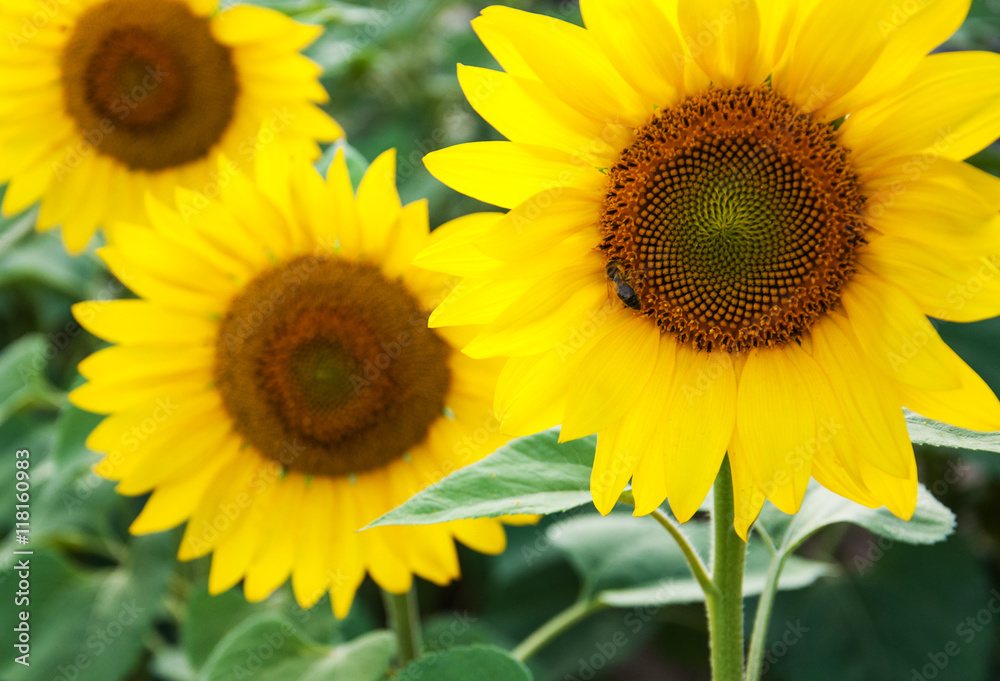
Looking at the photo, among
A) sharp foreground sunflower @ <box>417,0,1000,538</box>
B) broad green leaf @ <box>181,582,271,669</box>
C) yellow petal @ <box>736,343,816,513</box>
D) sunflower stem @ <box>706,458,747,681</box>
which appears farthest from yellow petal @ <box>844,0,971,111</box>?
broad green leaf @ <box>181,582,271,669</box>

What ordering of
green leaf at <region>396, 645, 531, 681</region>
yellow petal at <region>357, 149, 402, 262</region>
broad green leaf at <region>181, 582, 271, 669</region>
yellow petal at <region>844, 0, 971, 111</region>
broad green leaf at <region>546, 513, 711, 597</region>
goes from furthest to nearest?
broad green leaf at <region>181, 582, 271, 669</region>, broad green leaf at <region>546, 513, 711, 597</region>, yellow petal at <region>357, 149, 402, 262</region>, green leaf at <region>396, 645, 531, 681</region>, yellow petal at <region>844, 0, 971, 111</region>

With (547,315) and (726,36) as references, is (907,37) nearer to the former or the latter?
(726,36)

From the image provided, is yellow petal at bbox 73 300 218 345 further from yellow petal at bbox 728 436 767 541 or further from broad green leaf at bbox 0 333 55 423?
yellow petal at bbox 728 436 767 541

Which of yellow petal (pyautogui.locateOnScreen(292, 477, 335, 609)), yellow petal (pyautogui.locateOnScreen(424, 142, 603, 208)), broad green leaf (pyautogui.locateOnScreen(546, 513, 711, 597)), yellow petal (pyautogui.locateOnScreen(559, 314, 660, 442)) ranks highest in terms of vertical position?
yellow petal (pyautogui.locateOnScreen(424, 142, 603, 208))

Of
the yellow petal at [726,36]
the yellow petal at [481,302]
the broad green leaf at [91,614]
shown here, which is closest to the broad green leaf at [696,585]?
the yellow petal at [481,302]

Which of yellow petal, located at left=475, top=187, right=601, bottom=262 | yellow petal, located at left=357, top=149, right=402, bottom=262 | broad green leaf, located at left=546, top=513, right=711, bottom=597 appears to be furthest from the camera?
broad green leaf, located at left=546, top=513, right=711, bottom=597

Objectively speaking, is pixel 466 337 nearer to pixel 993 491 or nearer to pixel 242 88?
pixel 242 88

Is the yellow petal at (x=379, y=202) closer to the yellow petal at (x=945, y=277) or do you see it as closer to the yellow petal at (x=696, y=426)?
the yellow petal at (x=696, y=426)
